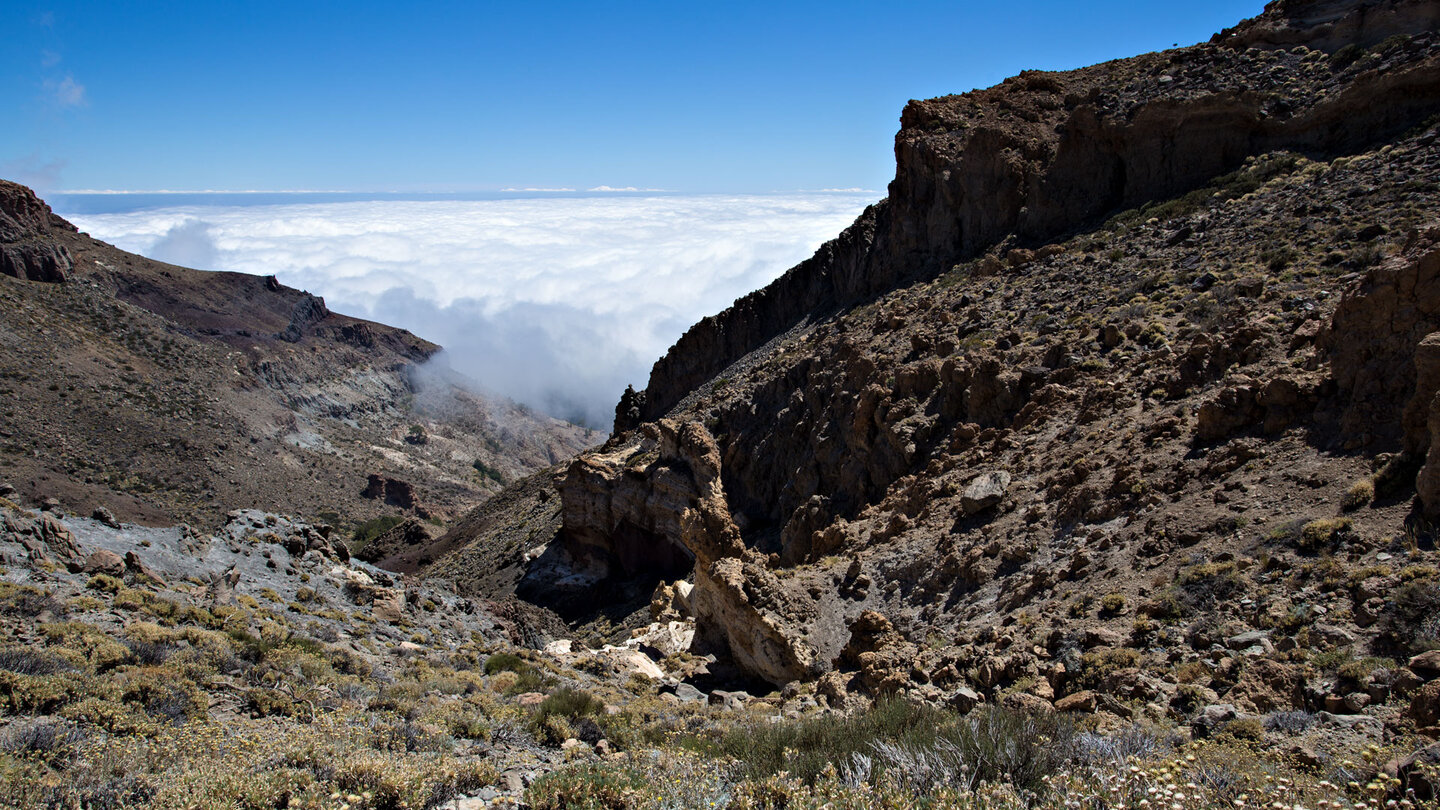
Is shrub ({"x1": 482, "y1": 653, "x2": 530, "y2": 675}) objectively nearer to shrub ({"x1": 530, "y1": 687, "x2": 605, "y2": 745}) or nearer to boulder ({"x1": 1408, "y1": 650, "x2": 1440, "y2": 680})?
shrub ({"x1": 530, "y1": 687, "x2": 605, "y2": 745})

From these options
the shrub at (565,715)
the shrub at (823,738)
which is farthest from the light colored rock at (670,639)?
the shrub at (823,738)

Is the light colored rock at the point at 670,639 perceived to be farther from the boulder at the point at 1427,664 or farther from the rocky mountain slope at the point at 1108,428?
the boulder at the point at 1427,664

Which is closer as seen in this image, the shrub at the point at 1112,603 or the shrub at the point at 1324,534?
the shrub at the point at 1324,534

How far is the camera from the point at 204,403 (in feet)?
216

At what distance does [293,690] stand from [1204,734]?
9.10 m

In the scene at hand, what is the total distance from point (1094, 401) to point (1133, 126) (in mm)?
14351

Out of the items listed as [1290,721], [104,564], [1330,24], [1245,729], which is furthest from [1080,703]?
[1330,24]

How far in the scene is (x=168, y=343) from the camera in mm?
69625

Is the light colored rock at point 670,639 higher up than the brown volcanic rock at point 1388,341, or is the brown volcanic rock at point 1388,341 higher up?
the brown volcanic rock at point 1388,341

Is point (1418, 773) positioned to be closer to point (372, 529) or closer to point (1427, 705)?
point (1427, 705)

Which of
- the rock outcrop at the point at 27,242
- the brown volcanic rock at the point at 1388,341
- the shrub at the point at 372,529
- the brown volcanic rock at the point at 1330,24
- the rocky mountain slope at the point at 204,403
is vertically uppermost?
the brown volcanic rock at the point at 1330,24

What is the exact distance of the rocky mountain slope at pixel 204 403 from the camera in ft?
163

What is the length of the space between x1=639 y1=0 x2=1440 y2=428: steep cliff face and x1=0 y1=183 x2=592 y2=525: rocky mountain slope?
99.9 ft

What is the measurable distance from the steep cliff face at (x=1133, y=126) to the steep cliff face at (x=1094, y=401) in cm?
9
